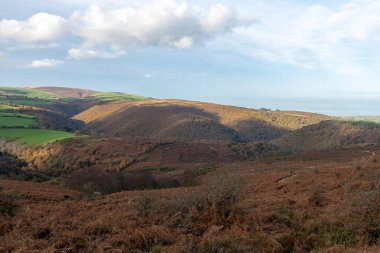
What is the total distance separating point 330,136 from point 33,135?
88.9 metres

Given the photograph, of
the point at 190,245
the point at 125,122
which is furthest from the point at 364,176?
the point at 125,122

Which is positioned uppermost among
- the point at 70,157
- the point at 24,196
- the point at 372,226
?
the point at 372,226

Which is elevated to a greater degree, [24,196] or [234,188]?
[234,188]

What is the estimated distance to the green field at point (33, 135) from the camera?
301 ft

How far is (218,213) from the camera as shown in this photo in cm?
1320

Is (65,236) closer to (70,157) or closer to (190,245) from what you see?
(190,245)

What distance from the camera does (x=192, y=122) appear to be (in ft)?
486

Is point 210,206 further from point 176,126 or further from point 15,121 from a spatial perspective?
point 176,126

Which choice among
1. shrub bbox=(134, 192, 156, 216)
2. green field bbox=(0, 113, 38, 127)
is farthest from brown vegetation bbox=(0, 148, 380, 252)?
green field bbox=(0, 113, 38, 127)

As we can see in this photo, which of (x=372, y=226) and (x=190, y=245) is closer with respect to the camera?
(x=190, y=245)

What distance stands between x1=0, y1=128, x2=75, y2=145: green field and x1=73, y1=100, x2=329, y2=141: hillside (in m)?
38.4

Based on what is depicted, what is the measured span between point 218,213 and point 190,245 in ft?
12.0

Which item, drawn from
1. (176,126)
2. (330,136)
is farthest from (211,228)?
(176,126)

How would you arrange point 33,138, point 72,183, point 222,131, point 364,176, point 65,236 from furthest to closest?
point 222,131, point 33,138, point 72,183, point 364,176, point 65,236
